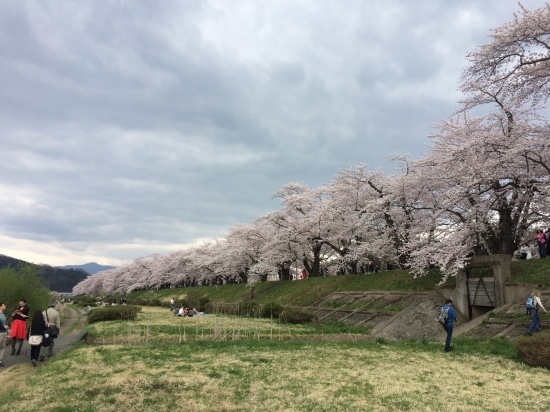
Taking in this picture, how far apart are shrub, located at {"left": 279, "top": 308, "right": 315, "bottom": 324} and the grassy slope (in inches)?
259

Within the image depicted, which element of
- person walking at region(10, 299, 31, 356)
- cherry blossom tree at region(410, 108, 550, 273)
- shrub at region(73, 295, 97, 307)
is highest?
cherry blossom tree at region(410, 108, 550, 273)

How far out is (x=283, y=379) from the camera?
9367mm

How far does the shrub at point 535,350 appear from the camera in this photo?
396 inches

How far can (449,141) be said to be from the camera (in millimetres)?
24469

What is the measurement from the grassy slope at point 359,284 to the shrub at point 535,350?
8.39 meters

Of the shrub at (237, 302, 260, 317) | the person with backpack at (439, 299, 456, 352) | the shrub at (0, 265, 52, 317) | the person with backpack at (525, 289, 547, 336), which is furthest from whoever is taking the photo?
the shrub at (237, 302, 260, 317)

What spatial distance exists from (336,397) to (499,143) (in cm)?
1723

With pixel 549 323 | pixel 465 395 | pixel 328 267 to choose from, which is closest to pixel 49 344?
pixel 465 395

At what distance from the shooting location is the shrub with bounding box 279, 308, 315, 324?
23594 mm

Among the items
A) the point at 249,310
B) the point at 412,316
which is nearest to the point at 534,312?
the point at 412,316

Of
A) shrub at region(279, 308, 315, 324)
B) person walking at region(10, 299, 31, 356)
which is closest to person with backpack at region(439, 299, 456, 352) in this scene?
shrub at region(279, 308, 315, 324)

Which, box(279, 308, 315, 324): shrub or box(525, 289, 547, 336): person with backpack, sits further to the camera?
box(279, 308, 315, 324): shrub

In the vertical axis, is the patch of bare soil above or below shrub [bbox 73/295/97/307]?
above

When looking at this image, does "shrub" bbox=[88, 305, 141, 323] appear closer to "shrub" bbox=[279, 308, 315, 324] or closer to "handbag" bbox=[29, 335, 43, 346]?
"shrub" bbox=[279, 308, 315, 324]
